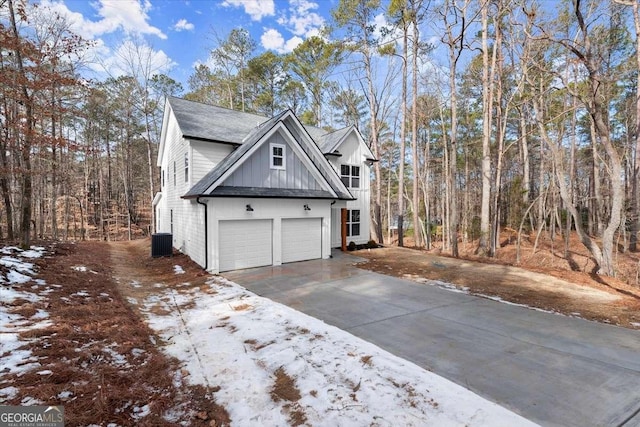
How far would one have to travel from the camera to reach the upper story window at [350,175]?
15555mm

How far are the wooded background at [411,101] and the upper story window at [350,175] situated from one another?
2.87 meters

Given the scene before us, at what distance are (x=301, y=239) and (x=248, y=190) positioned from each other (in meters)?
3.01

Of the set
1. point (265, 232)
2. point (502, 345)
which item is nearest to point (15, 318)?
point (265, 232)

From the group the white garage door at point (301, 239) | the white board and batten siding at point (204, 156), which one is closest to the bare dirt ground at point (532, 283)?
the white garage door at point (301, 239)

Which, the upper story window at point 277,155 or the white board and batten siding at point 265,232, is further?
the upper story window at point 277,155

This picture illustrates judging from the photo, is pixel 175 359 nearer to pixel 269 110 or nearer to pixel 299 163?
pixel 299 163

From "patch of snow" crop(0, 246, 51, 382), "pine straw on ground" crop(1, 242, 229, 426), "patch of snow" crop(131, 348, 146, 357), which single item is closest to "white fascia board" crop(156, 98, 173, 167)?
"patch of snow" crop(0, 246, 51, 382)

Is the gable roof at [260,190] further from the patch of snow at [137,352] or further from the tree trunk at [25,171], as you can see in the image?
the patch of snow at [137,352]

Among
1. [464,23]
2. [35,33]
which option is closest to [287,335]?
[464,23]

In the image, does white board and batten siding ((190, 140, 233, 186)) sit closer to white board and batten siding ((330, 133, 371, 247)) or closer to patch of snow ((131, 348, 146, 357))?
white board and batten siding ((330, 133, 371, 247))

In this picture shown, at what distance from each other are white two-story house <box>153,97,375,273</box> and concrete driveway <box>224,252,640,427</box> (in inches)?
114

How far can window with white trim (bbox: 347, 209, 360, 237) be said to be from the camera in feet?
50.9

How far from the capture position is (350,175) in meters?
15.8

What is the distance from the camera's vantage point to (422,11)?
1575cm
